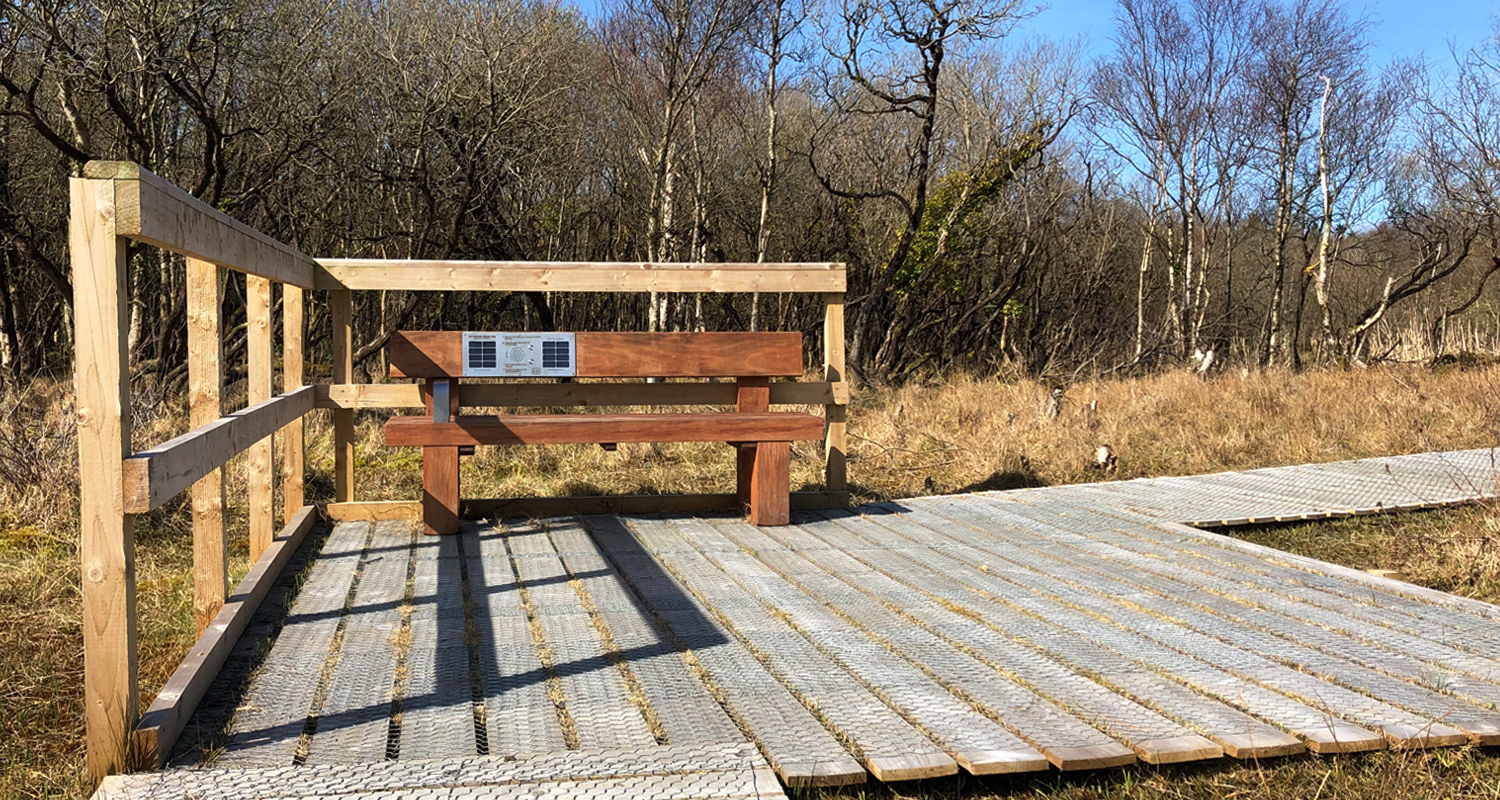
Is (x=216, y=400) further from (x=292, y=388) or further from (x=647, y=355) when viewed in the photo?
(x=647, y=355)

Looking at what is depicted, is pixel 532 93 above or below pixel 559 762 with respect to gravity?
above

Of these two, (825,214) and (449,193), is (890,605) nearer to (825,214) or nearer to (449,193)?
(449,193)

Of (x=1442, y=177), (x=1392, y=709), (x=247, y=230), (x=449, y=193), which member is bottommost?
(x=1392, y=709)

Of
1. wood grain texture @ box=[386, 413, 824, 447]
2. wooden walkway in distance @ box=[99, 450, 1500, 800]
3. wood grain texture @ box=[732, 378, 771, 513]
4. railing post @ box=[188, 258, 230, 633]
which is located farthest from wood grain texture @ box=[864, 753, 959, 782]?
wood grain texture @ box=[732, 378, 771, 513]

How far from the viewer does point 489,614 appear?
3.85 metres

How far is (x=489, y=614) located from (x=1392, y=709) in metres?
2.68

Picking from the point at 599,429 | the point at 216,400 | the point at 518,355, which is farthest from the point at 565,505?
the point at 216,400

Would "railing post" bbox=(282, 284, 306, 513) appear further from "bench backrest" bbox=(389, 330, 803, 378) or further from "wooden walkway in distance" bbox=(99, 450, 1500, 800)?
"bench backrest" bbox=(389, 330, 803, 378)

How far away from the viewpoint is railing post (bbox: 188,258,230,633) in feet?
12.6

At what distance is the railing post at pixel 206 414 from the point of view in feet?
12.6

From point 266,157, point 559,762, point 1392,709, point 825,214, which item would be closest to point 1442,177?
point 825,214

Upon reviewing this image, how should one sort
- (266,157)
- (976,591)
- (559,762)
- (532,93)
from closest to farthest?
(559,762) < (976,591) < (266,157) < (532,93)

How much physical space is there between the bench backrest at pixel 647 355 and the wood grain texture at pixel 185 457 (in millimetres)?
1243

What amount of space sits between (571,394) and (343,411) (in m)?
1.15
